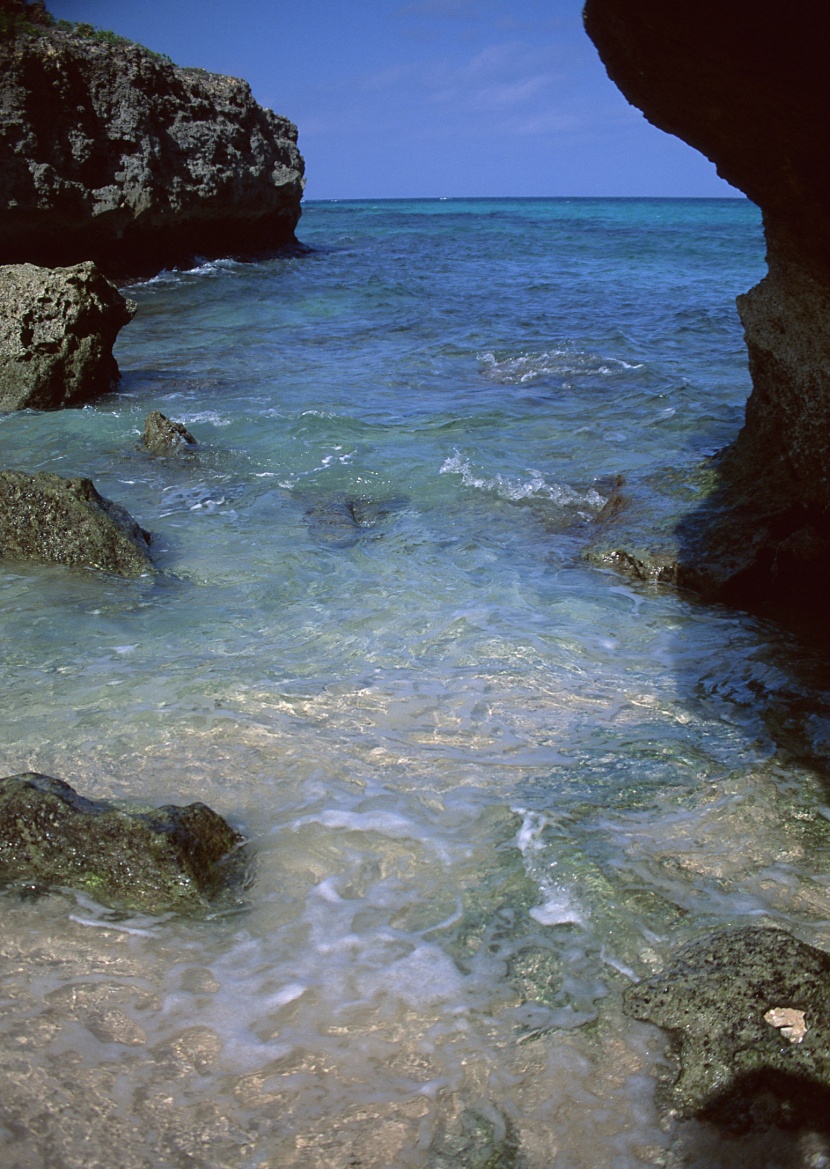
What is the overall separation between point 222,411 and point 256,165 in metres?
15.7

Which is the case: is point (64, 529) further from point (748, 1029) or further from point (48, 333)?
point (48, 333)

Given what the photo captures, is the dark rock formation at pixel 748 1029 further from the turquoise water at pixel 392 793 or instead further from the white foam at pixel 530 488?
the white foam at pixel 530 488

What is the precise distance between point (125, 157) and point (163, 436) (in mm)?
13526

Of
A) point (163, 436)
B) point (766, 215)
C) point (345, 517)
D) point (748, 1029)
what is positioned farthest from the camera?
point (163, 436)

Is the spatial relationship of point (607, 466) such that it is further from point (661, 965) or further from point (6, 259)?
point (6, 259)

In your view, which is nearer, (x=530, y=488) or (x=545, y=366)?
(x=530, y=488)

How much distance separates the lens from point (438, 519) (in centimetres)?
696

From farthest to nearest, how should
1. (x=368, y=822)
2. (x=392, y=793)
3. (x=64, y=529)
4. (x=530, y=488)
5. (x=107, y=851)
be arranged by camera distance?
(x=530, y=488) → (x=64, y=529) → (x=392, y=793) → (x=368, y=822) → (x=107, y=851)

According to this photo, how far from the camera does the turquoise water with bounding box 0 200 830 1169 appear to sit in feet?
7.41

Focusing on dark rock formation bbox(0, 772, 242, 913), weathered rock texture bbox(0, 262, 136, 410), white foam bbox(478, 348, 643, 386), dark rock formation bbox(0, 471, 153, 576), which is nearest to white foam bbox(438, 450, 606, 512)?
dark rock formation bbox(0, 471, 153, 576)

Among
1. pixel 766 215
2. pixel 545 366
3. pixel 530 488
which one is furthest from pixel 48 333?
pixel 766 215

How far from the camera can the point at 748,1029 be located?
90.2 inches

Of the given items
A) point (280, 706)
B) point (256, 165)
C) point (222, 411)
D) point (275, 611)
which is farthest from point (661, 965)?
point (256, 165)

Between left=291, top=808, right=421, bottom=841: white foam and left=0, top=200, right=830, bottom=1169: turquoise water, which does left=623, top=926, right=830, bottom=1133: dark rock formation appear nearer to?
left=0, top=200, right=830, bottom=1169: turquoise water
